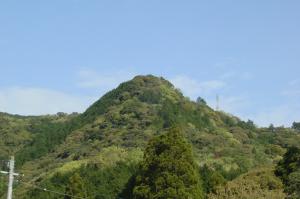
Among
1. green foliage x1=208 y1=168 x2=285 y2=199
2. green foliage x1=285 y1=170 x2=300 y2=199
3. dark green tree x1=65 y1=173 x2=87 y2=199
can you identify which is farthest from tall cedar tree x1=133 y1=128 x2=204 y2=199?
green foliage x1=285 y1=170 x2=300 y2=199

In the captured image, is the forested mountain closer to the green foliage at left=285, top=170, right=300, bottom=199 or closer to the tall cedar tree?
the tall cedar tree

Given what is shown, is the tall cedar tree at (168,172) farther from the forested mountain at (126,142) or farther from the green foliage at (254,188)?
the forested mountain at (126,142)

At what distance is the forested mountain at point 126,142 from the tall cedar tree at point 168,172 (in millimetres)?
3590

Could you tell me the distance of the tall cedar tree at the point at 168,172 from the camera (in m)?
51.6

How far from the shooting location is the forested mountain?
253 ft

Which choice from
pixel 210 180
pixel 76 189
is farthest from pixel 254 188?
pixel 76 189

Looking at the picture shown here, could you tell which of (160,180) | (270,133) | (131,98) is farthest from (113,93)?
(160,180)

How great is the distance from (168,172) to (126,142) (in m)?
48.9

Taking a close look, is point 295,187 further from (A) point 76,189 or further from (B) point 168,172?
(A) point 76,189

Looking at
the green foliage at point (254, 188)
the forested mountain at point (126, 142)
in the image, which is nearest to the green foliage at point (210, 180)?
the forested mountain at point (126, 142)

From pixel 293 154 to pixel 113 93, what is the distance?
85.4 meters

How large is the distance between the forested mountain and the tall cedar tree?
359 cm

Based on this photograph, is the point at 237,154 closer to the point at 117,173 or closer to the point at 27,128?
the point at 117,173

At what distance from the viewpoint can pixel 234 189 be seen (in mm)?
52156
